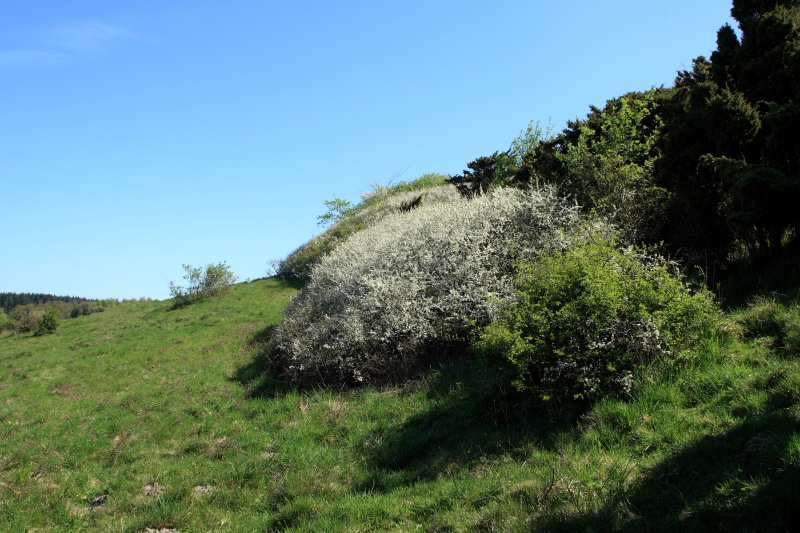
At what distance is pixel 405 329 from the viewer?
442 inches

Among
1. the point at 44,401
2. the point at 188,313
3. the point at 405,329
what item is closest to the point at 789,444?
the point at 405,329

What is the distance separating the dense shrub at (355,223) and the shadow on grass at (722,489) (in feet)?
57.4

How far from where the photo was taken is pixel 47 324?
1089 inches

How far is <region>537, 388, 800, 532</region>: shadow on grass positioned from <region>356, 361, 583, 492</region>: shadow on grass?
4.83ft

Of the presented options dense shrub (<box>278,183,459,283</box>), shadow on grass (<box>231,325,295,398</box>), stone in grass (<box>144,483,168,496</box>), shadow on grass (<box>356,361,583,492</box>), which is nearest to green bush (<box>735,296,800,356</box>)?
shadow on grass (<box>356,361,583,492</box>)

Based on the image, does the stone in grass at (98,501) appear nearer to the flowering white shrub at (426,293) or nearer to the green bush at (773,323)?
the flowering white shrub at (426,293)

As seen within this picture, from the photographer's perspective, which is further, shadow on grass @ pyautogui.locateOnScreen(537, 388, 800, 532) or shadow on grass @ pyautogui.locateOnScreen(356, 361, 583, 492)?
shadow on grass @ pyautogui.locateOnScreen(356, 361, 583, 492)

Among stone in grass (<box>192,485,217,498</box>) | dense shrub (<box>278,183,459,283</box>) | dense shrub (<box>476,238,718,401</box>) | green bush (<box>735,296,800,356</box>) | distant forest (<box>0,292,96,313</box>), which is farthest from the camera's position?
distant forest (<box>0,292,96,313</box>)

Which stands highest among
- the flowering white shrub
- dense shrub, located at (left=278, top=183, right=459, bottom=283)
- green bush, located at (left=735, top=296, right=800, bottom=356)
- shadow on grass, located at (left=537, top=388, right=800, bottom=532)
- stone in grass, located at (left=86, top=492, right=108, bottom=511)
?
dense shrub, located at (left=278, top=183, right=459, bottom=283)

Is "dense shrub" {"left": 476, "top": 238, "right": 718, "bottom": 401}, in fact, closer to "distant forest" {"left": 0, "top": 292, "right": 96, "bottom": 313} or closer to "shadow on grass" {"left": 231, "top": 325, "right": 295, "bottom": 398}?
"shadow on grass" {"left": 231, "top": 325, "right": 295, "bottom": 398}

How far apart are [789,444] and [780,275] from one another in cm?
500

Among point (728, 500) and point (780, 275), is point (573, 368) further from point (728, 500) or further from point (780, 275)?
point (780, 275)

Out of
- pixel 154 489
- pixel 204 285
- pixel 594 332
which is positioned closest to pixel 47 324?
pixel 204 285

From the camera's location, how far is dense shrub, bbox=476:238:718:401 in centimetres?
669
